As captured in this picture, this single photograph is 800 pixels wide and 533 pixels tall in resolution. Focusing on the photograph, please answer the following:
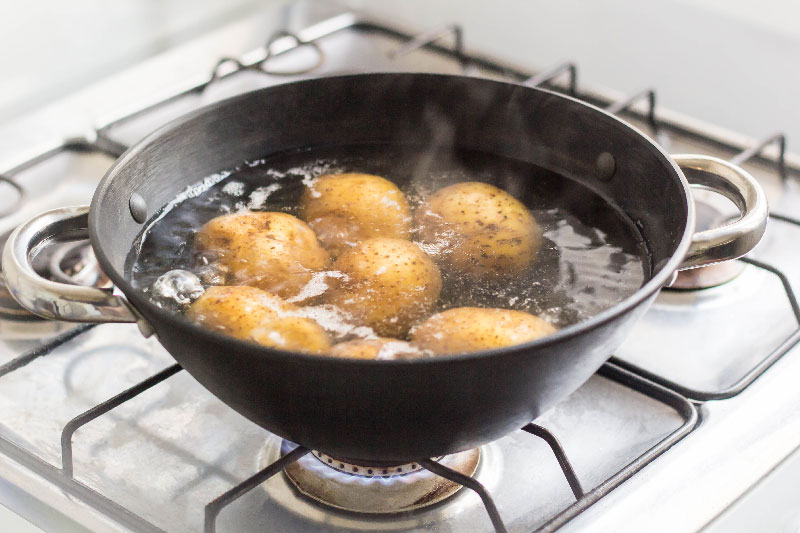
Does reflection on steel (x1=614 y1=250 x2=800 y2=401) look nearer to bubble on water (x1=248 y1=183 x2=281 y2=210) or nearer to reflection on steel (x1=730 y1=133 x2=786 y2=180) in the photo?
reflection on steel (x1=730 y1=133 x2=786 y2=180)

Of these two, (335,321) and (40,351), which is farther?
(40,351)

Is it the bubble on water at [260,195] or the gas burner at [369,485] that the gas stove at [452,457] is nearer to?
the gas burner at [369,485]

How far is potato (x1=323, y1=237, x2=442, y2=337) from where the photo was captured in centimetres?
72

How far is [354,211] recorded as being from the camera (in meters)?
0.86

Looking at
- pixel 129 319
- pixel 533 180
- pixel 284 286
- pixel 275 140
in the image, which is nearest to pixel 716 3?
pixel 533 180

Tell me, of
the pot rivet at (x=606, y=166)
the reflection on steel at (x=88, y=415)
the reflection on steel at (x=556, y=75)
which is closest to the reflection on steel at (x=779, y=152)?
the reflection on steel at (x=556, y=75)

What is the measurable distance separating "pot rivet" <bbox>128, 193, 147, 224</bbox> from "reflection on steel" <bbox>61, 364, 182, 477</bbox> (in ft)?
0.48

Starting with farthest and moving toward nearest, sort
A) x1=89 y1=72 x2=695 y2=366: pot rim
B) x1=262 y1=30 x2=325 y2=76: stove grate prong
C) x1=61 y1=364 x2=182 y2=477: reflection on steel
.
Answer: x1=262 y1=30 x2=325 y2=76: stove grate prong, x1=61 y1=364 x2=182 y2=477: reflection on steel, x1=89 y1=72 x2=695 y2=366: pot rim

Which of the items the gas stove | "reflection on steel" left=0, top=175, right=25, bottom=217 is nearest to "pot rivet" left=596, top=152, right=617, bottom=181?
the gas stove

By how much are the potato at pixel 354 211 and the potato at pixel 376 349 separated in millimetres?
169

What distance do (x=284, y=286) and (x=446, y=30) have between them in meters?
0.79

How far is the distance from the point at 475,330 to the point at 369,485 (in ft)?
0.63

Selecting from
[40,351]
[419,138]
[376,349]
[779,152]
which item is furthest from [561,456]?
[779,152]

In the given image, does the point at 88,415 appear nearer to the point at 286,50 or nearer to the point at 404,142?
the point at 404,142
